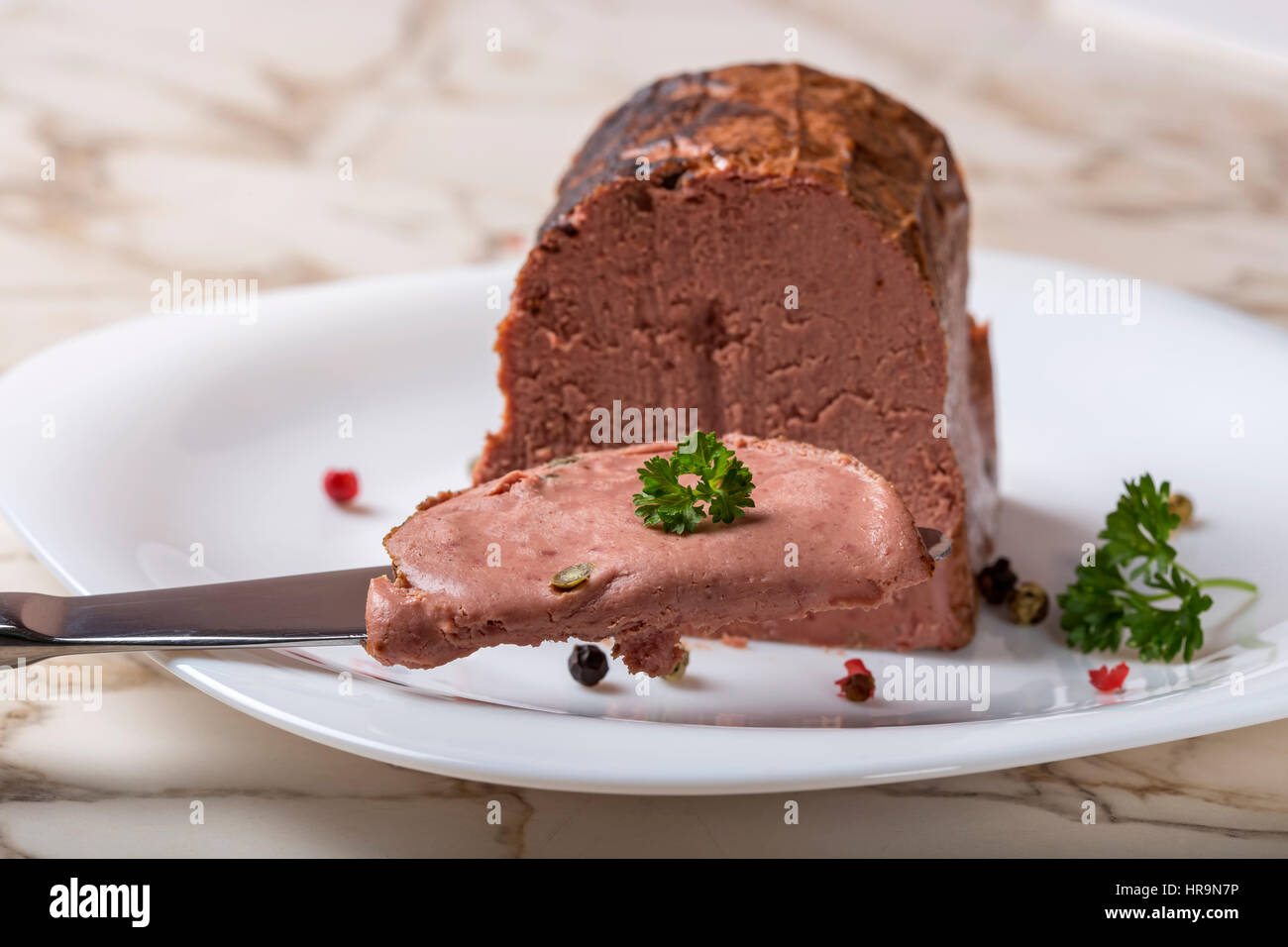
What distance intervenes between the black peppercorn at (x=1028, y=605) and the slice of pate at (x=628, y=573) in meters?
0.81

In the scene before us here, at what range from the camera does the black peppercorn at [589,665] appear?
3.37 metres

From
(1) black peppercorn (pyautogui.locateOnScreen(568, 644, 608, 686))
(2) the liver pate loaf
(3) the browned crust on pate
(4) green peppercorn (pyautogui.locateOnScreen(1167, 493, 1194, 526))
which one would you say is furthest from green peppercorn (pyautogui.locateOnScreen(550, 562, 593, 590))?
(4) green peppercorn (pyautogui.locateOnScreen(1167, 493, 1194, 526))

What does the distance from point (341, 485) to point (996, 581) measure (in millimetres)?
1830

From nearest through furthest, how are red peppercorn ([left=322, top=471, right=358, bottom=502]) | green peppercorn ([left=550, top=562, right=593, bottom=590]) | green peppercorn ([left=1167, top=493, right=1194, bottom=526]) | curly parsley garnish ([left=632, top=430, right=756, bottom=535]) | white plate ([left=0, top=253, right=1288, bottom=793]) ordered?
white plate ([left=0, top=253, right=1288, bottom=793]) → green peppercorn ([left=550, top=562, right=593, bottom=590]) → curly parsley garnish ([left=632, top=430, right=756, bottom=535]) → green peppercorn ([left=1167, top=493, right=1194, bottom=526]) → red peppercorn ([left=322, top=471, right=358, bottom=502])

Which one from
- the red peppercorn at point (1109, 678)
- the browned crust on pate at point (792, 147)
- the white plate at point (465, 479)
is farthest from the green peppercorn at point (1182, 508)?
the browned crust on pate at point (792, 147)

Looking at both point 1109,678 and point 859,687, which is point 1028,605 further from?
point 859,687

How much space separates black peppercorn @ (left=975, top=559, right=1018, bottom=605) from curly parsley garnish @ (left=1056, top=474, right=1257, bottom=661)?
150mm

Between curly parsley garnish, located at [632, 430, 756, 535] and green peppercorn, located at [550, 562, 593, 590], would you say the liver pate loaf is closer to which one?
curly parsley garnish, located at [632, 430, 756, 535]

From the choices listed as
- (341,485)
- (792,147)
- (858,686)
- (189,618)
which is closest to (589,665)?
(858,686)

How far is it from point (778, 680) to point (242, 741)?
4.00ft

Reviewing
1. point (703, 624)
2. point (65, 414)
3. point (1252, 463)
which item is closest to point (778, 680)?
point (703, 624)

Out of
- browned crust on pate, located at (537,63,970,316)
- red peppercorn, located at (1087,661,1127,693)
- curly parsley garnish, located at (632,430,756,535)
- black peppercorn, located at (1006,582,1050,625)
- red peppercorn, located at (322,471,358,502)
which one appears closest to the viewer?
curly parsley garnish, located at (632,430,756,535)

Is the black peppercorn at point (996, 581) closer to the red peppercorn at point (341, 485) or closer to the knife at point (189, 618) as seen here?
the knife at point (189, 618)

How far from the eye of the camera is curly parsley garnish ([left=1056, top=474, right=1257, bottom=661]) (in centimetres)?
333
